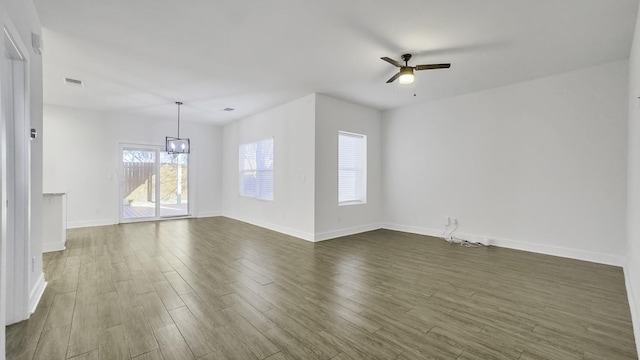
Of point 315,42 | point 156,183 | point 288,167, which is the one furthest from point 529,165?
point 156,183

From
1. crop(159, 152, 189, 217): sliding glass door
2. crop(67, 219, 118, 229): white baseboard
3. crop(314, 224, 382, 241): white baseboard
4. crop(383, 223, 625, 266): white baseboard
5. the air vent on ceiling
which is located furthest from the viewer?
crop(159, 152, 189, 217): sliding glass door

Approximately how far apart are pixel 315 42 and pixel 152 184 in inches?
247

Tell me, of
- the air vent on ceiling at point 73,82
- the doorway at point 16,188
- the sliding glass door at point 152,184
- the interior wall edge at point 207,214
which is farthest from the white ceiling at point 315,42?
the interior wall edge at point 207,214

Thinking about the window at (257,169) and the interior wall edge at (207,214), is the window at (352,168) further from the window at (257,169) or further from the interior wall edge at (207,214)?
the interior wall edge at (207,214)

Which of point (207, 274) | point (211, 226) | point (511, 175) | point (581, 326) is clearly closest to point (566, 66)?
point (511, 175)

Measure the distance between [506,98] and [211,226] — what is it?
645 cm

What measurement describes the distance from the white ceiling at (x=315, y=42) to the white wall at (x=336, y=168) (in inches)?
22.2

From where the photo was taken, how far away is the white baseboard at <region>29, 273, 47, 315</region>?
239cm

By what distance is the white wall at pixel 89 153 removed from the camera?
6.17 m

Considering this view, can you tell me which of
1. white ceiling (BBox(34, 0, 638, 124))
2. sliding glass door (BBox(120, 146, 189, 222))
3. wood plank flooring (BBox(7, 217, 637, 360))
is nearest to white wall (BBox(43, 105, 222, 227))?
sliding glass door (BBox(120, 146, 189, 222))

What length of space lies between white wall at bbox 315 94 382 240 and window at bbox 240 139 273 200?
1.61m

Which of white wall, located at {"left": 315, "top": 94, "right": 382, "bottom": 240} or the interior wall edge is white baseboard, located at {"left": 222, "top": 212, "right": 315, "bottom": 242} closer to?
white wall, located at {"left": 315, "top": 94, "right": 382, "bottom": 240}

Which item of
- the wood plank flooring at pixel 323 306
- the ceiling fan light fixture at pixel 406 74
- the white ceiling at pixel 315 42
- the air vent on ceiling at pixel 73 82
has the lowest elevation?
the wood plank flooring at pixel 323 306

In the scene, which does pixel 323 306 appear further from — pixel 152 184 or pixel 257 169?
pixel 152 184
